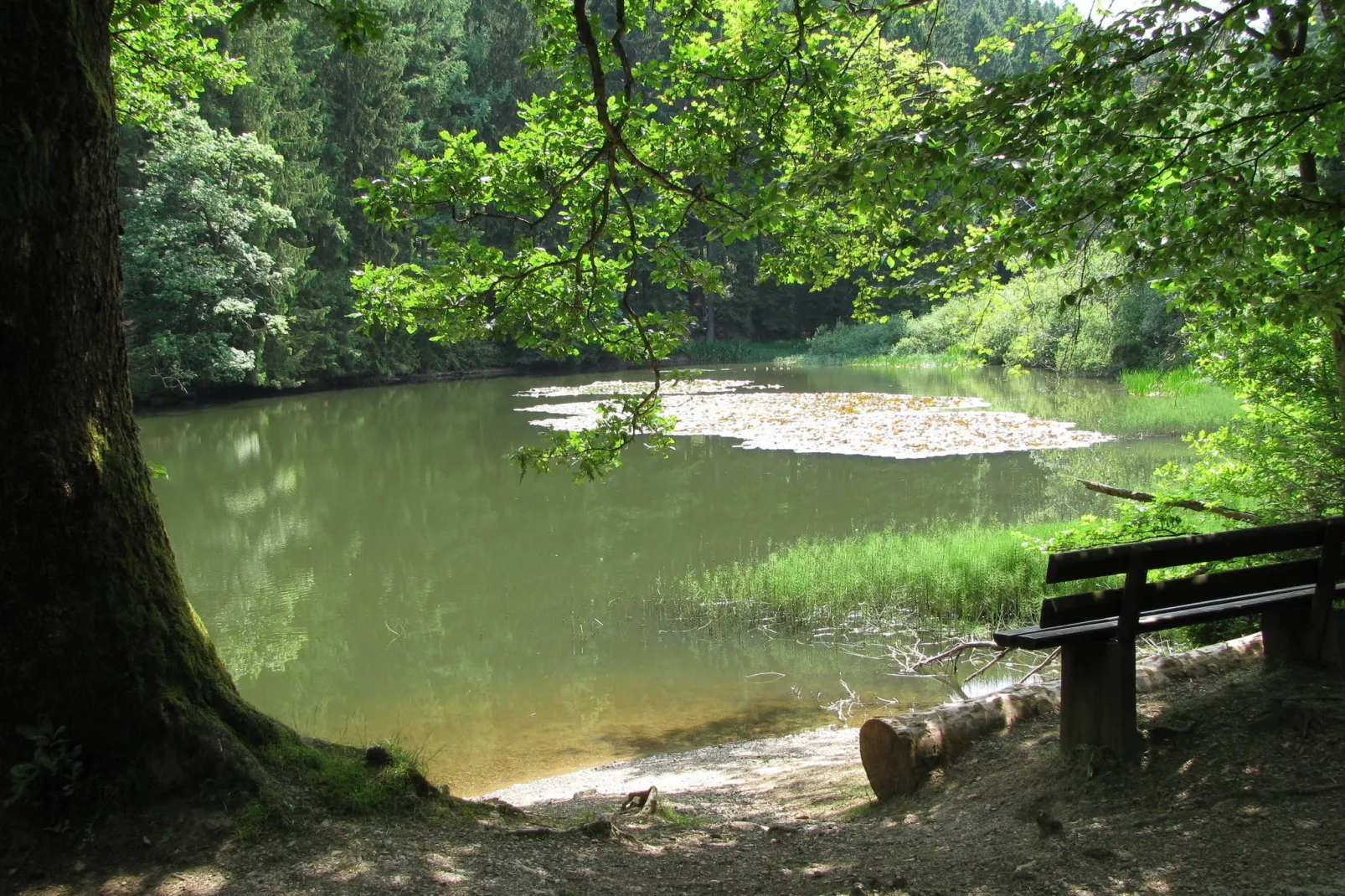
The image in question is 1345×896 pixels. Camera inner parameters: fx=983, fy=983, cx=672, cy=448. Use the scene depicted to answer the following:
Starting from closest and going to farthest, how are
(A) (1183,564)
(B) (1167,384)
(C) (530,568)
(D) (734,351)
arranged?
(A) (1183,564), (C) (530,568), (B) (1167,384), (D) (734,351)

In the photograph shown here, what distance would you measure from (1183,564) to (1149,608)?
33 cm

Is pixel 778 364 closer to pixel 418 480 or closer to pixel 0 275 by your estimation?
pixel 418 480

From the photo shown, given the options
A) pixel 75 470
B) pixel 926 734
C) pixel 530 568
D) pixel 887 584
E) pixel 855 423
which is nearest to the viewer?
pixel 75 470

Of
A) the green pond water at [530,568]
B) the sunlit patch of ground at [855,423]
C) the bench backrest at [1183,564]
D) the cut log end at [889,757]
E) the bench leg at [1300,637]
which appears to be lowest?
the green pond water at [530,568]

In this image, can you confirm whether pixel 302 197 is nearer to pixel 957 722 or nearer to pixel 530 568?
pixel 530 568

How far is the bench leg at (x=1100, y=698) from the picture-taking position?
3.86 meters

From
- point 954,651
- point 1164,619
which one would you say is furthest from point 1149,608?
point 954,651

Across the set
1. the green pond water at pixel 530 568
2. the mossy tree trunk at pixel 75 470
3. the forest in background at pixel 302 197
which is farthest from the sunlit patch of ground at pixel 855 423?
the mossy tree trunk at pixel 75 470

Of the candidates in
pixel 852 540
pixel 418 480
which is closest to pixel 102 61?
pixel 852 540

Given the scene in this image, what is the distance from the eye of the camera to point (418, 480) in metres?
17.4

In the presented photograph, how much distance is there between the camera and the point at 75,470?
3.27 metres

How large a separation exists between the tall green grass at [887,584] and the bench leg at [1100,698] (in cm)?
451

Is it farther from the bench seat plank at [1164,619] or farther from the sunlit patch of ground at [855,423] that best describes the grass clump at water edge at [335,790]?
the sunlit patch of ground at [855,423]

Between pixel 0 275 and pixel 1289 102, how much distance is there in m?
5.50
